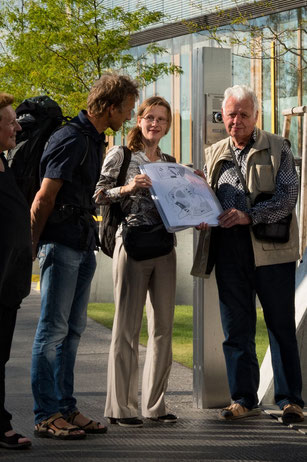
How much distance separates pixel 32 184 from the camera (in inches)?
235

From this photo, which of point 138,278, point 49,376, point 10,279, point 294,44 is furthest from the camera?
point 294,44

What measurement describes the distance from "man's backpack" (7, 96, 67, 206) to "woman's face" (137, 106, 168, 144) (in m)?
0.69

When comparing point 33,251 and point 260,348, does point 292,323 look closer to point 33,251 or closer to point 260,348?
point 33,251

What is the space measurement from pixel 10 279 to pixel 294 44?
21.9 meters

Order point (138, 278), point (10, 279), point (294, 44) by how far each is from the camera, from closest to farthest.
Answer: point (10, 279)
point (138, 278)
point (294, 44)

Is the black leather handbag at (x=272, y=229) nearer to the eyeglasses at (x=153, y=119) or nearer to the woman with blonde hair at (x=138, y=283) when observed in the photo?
the woman with blonde hair at (x=138, y=283)

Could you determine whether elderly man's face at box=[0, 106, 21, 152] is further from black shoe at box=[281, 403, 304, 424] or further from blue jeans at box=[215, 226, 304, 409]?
black shoe at box=[281, 403, 304, 424]

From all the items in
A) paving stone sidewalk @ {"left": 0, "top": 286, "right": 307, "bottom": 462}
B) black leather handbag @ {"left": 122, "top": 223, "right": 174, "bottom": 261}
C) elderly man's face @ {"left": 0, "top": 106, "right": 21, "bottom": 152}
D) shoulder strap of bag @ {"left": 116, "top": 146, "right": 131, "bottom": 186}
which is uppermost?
elderly man's face @ {"left": 0, "top": 106, "right": 21, "bottom": 152}

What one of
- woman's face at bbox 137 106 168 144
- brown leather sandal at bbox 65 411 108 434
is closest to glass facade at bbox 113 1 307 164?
woman's face at bbox 137 106 168 144

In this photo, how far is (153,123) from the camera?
639 centimetres

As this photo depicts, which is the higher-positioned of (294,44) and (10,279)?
(294,44)

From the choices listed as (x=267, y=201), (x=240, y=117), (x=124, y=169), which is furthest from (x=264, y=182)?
(x=124, y=169)

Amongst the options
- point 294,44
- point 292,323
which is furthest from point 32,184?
point 294,44

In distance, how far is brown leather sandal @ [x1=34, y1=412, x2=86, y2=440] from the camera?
230 inches
